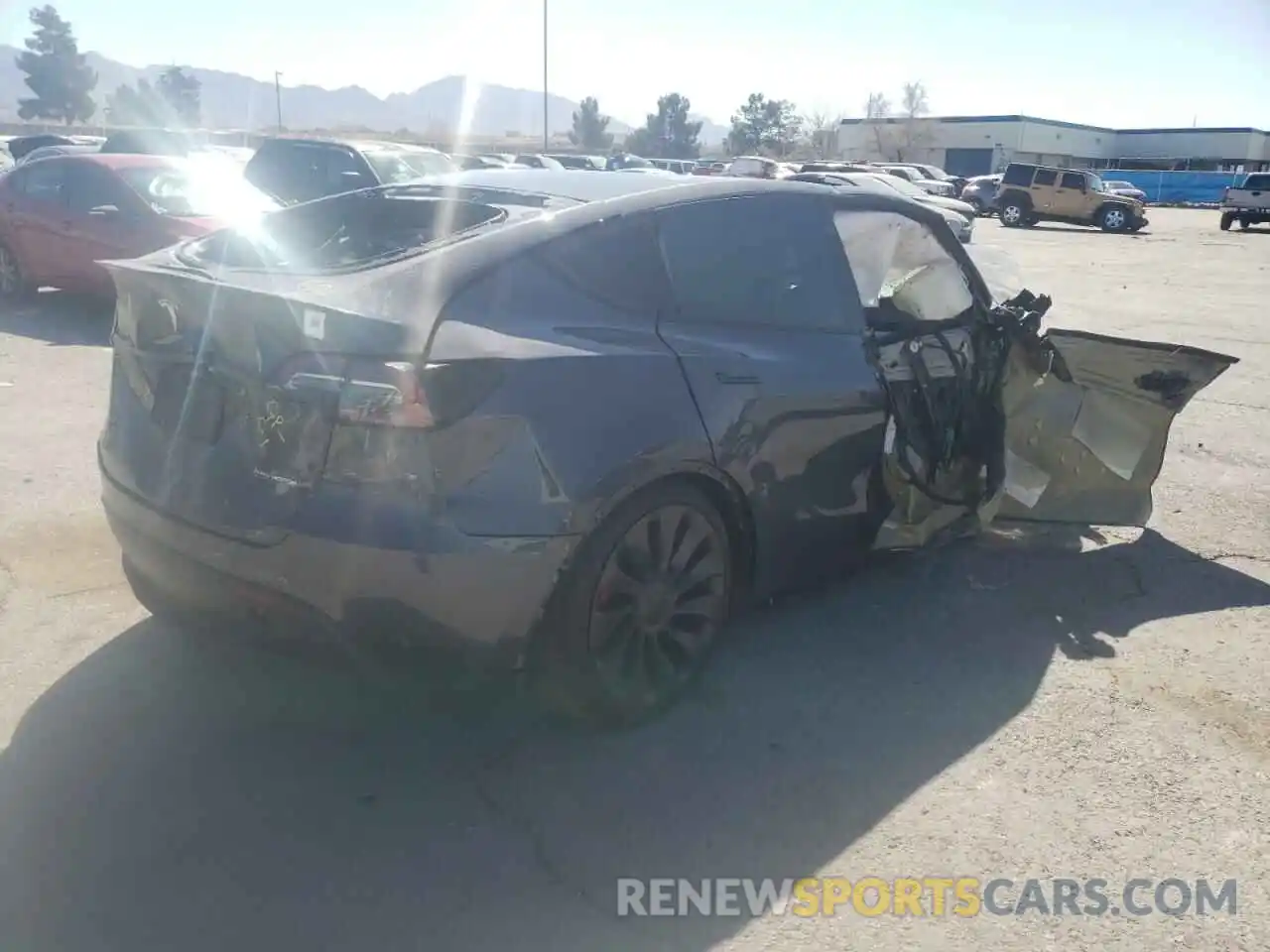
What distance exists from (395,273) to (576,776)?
1.52 m

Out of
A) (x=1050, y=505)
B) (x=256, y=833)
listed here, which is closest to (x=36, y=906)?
(x=256, y=833)

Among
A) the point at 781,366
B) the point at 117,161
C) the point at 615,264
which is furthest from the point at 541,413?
the point at 117,161

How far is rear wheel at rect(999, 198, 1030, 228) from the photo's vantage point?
36.1 m

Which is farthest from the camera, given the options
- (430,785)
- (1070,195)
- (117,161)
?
(1070,195)

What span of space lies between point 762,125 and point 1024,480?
92.6 m

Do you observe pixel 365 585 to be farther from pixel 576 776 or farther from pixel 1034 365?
pixel 1034 365

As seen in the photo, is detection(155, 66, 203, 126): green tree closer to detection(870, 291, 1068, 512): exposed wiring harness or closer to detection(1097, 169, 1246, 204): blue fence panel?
detection(1097, 169, 1246, 204): blue fence panel

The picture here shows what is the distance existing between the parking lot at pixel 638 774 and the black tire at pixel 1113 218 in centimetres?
3315

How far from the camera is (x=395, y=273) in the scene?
310 cm

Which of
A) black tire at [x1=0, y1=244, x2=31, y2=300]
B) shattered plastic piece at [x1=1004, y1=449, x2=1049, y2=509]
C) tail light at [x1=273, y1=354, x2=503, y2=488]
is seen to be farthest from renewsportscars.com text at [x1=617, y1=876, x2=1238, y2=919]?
black tire at [x1=0, y1=244, x2=31, y2=300]

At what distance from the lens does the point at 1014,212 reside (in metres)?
36.2

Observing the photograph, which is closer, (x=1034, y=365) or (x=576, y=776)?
(x=576, y=776)

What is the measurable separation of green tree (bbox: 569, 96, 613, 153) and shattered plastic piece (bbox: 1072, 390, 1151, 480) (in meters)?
81.9

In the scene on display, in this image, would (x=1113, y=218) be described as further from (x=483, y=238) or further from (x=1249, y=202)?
(x=483, y=238)
